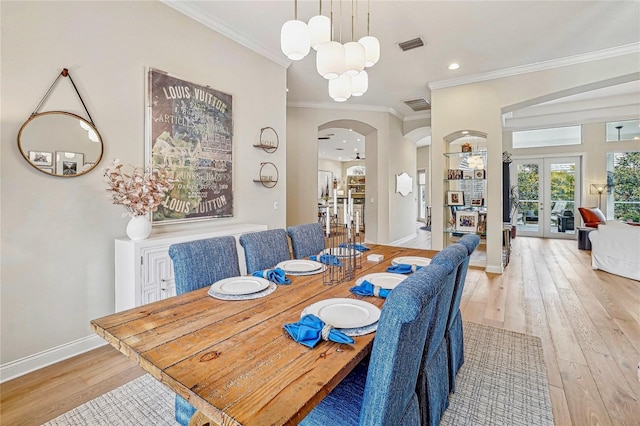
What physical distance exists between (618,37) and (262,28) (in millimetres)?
4119

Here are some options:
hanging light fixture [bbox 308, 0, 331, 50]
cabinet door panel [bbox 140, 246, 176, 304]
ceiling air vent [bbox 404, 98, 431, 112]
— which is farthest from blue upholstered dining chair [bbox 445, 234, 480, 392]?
ceiling air vent [bbox 404, 98, 431, 112]

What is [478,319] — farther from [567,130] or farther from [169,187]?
[567,130]

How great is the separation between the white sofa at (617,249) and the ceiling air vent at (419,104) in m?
3.59

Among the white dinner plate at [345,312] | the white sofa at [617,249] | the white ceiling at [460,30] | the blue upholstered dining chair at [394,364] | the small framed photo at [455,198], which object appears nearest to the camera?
the blue upholstered dining chair at [394,364]

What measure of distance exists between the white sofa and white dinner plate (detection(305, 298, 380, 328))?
5215mm

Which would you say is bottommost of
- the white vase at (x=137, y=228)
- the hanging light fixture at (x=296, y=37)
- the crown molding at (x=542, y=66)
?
the white vase at (x=137, y=228)

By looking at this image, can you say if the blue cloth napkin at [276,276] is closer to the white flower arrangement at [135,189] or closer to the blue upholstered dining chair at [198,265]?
the blue upholstered dining chair at [198,265]

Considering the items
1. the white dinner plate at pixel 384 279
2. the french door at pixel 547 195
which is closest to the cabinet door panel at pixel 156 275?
the white dinner plate at pixel 384 279

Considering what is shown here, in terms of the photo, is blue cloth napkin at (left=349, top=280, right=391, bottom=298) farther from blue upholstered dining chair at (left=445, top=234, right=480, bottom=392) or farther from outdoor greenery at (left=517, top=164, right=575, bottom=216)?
outdoor greenery at (left=517, top=164, right=575, bottom=216)

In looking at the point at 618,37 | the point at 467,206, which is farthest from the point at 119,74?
the point at 618,37

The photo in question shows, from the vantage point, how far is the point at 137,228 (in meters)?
2.39

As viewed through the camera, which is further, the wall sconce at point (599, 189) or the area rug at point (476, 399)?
the wall sconce at point (599, 189)

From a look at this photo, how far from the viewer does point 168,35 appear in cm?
282

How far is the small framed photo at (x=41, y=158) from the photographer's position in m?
2.07
